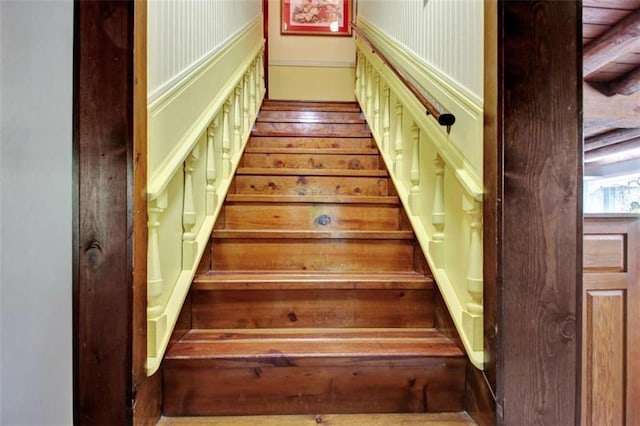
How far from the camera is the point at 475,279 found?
1.00 metres

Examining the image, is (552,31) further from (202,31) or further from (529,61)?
(202,31)

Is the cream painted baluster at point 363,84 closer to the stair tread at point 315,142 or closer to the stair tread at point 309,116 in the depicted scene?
the stair tread at point 309,116

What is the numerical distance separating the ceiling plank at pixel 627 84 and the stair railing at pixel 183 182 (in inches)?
110

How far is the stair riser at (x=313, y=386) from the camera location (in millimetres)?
1043

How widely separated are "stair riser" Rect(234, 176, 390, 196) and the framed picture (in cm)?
244

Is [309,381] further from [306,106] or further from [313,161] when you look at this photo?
[306,106]

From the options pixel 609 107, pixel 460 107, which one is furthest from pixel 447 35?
pixel 609 107

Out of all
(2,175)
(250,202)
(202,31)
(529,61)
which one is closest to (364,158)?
(250,202)

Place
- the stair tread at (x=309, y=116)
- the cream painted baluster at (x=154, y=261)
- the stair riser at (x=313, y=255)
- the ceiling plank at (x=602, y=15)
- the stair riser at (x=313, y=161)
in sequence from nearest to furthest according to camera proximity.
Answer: the cream painted baluster at (x=154, y=261)
the stair riser at (x=313, y=255)
the ceiling plank at (x=602, y=15)
the stair riser at (x=313, y=161)
the stair tread at (x=309, y=116)

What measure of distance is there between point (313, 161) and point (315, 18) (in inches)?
91.6

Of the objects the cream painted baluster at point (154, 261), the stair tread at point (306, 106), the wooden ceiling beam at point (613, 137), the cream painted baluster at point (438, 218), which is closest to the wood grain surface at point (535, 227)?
the cream painted baluster at point (438, 218)

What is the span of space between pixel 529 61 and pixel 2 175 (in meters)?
1.25

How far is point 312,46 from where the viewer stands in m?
3.78

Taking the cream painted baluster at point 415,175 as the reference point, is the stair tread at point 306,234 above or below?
below
